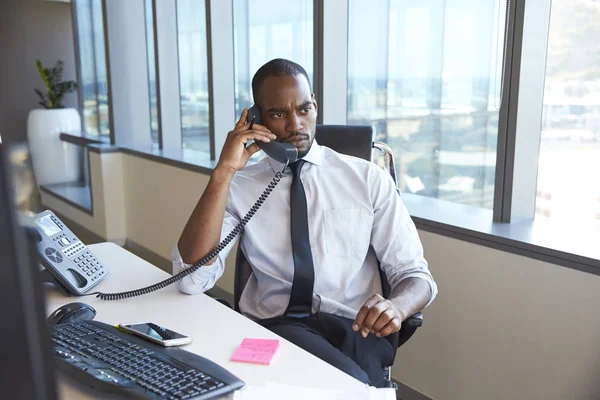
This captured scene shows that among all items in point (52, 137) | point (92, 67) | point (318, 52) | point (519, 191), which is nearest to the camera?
point (519, 191)

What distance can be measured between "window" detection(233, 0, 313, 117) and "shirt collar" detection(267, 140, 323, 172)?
1.42 metres

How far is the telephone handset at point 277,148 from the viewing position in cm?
164

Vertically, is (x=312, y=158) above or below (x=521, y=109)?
below

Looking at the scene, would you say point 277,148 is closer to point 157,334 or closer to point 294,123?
point 294,123

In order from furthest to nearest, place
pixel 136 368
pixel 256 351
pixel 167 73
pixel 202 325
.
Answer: pixel 167 73 < pixel 202 325 < pixel 256 351 < pixel 136 368

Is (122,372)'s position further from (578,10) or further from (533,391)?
(578,10)

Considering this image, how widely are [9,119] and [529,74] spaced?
6.25m

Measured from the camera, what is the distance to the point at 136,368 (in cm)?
102

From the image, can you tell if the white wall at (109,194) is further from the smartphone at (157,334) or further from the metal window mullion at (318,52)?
the smartphone at (157,334)

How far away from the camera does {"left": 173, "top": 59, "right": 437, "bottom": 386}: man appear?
159cm

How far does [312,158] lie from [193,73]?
267 centimetres

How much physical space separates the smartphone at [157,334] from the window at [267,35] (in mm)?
2129

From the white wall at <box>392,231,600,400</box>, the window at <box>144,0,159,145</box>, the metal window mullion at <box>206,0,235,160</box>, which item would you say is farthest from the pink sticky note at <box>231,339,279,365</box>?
the window at <box>144,0,159,145</box>

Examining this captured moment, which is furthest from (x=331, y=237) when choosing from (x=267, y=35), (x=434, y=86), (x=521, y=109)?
(x=267, y=35)
